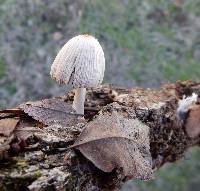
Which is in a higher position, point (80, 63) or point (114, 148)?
point (80, 63)

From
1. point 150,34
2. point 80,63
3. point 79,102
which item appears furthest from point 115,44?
point 80,63

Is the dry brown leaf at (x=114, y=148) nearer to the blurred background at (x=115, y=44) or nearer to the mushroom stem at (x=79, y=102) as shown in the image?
the mushroom stem at (x=79, y=102)

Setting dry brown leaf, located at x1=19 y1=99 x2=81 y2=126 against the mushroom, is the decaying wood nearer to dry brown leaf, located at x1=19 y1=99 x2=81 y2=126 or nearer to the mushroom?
dry brown leaf, located at x1=19 y1=99 x2=81 y2=126

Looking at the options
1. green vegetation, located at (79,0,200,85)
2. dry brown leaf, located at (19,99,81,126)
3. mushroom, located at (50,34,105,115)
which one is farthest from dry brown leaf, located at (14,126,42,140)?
green vegetation, located at (79,0,200,85)

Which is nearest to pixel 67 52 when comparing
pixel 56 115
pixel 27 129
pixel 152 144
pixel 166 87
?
pixel 56 115

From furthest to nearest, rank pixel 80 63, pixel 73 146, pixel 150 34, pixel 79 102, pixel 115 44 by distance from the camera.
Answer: pixel 150 34, pixel 115 44, pixel 79 102, pixel 80 63, pixel 73 146

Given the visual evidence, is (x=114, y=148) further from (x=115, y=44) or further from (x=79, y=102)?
(x=115, y=44)
